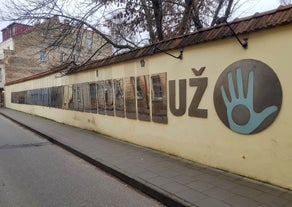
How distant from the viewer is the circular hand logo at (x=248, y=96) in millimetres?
5180

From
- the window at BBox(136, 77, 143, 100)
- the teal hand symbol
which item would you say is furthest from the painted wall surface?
the window at BBox(136, 77, 143, 100)

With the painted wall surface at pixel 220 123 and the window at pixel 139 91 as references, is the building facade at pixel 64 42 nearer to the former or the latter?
the painted wall surface at pixel 220 123

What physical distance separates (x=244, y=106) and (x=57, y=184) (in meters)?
3.73

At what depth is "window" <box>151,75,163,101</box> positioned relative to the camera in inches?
315

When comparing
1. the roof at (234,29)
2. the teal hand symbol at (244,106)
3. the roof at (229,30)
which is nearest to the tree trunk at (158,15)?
the roof at (229,30)

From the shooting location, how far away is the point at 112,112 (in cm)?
1069

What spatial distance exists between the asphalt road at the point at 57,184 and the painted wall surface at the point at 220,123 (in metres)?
1.70

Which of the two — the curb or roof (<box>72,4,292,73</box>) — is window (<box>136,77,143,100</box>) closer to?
roof (<box>72,4,292,73</box>)

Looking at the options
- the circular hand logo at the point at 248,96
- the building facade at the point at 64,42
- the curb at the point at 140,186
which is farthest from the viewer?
the building facade at the point at 64,42

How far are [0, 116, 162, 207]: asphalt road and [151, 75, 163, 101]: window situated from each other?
2.26 m

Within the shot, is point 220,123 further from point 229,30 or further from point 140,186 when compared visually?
point 140,186

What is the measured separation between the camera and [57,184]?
624 cm

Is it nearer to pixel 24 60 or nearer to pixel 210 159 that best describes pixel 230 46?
pixel 210 159

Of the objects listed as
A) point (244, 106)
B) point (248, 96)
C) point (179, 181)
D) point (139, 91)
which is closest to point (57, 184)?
point (179, 181)
